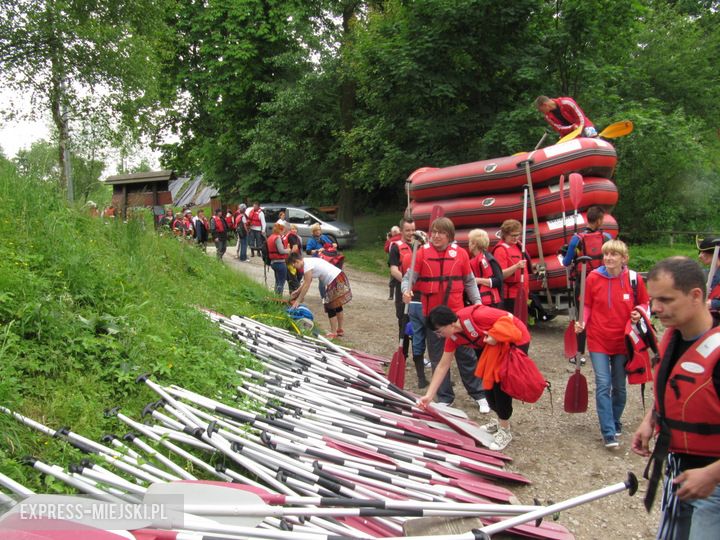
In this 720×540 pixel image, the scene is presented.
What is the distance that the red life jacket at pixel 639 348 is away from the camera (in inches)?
183

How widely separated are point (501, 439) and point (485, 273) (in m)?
2.14

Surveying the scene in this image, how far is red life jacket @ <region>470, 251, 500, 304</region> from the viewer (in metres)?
6.29

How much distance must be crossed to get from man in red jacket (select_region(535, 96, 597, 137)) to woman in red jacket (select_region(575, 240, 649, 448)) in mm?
4924

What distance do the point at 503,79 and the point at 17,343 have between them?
501 inches

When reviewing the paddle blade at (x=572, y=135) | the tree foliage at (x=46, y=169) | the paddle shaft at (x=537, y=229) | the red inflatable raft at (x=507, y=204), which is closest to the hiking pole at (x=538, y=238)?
the paddle shaft at (x=537, y=229)

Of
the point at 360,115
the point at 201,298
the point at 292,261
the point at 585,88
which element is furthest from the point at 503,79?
the point at 201,298

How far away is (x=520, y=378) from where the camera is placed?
4.46 metres

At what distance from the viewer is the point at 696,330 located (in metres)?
2.37

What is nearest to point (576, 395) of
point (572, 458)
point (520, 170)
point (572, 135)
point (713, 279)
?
point (572, 458)

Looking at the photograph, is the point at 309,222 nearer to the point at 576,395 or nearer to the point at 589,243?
the point at 589,243

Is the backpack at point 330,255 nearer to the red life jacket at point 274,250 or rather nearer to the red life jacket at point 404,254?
the red life jacket at point 274,250

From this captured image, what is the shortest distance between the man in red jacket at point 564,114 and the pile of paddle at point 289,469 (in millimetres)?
6068

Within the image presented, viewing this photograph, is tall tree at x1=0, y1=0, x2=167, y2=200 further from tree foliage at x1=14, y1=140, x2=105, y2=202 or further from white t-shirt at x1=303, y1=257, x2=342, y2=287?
white t-shirt at x1=303, y1=257, x2=342, y2=287

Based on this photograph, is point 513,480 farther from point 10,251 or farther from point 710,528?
point 10,251
